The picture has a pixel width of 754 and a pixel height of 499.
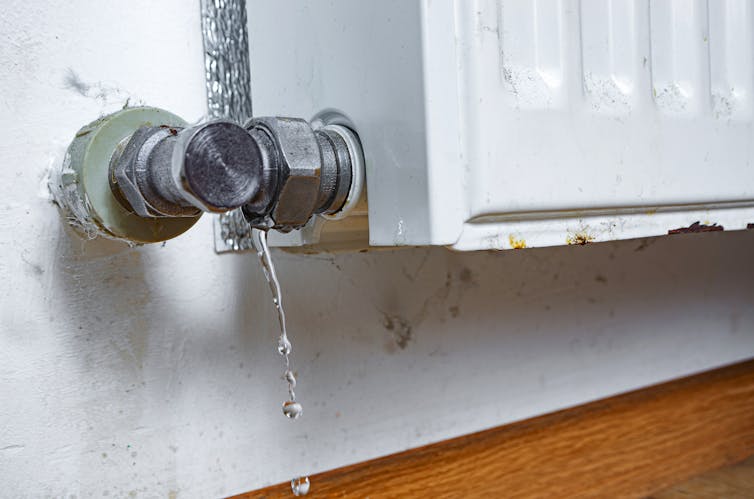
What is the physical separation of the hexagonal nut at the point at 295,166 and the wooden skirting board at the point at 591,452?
0.24 m

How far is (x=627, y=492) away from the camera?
2.35ft

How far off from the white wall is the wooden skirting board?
19mm

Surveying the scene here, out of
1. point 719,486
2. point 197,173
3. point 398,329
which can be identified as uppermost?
point 197,173

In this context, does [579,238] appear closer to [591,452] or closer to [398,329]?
[398,329]

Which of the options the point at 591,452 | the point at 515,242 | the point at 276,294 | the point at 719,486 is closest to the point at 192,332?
the point at 276,294

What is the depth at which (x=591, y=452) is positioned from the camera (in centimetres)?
70

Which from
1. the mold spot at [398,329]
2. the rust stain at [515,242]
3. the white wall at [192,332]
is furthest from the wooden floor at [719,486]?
the rust stain at [515,242]

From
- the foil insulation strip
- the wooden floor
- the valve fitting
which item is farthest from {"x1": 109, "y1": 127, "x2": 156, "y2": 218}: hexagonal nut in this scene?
the wooden floor

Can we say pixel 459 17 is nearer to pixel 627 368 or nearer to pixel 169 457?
pixel 169 457

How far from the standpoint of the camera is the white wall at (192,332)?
0.45 m

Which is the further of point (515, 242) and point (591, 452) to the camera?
point (591, 452)

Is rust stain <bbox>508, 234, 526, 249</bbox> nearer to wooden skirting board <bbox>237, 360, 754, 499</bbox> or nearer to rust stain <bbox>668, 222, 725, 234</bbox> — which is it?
rust stain <bbox>668, 222, 725, 234</bbox>

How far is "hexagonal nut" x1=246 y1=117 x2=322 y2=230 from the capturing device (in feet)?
1.23

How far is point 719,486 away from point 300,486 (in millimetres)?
431
